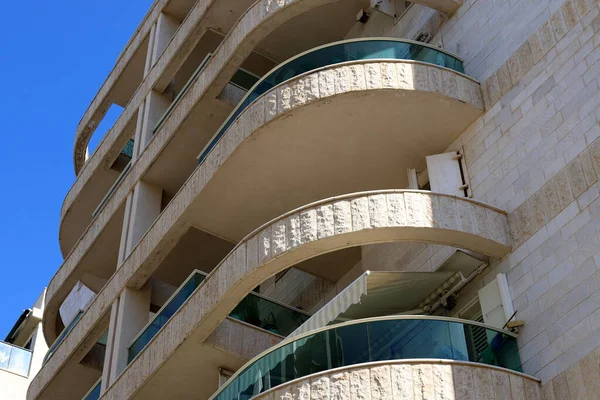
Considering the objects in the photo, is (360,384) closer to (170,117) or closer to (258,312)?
(258,312)

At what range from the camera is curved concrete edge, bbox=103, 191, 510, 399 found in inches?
559

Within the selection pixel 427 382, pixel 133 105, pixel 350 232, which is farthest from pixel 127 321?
pixel 427 382

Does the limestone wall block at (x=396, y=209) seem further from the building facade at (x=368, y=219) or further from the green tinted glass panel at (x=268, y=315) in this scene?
the green tinted glass panel at (x=268, y=315)

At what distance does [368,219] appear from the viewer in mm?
14344

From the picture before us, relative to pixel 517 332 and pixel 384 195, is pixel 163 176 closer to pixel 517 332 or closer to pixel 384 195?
pixel 384 195

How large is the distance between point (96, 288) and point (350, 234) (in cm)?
1140

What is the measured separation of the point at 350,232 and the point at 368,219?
1.05 ft

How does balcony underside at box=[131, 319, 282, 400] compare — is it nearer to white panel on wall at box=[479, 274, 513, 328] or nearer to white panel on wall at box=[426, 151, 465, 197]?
white panel on wall at box=[426, 151, 465, 197]

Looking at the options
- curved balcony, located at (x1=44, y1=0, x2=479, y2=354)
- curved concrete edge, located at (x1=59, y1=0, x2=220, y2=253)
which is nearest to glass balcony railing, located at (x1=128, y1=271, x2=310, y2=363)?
curved balcony, located at (x1=44, y1=0, x2=479, y2=354)

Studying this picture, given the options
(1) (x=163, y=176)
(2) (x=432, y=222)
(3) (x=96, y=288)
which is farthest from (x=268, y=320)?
(3) (x=96, y=288)

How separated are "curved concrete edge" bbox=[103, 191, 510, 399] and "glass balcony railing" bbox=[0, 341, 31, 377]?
21.4 meters

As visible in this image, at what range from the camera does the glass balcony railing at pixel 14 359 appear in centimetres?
3512

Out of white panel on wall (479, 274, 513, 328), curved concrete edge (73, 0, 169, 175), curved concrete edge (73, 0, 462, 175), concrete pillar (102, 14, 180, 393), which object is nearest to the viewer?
white panel on wall (479, 274, 513, 328)

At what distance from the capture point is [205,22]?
75.9ft
